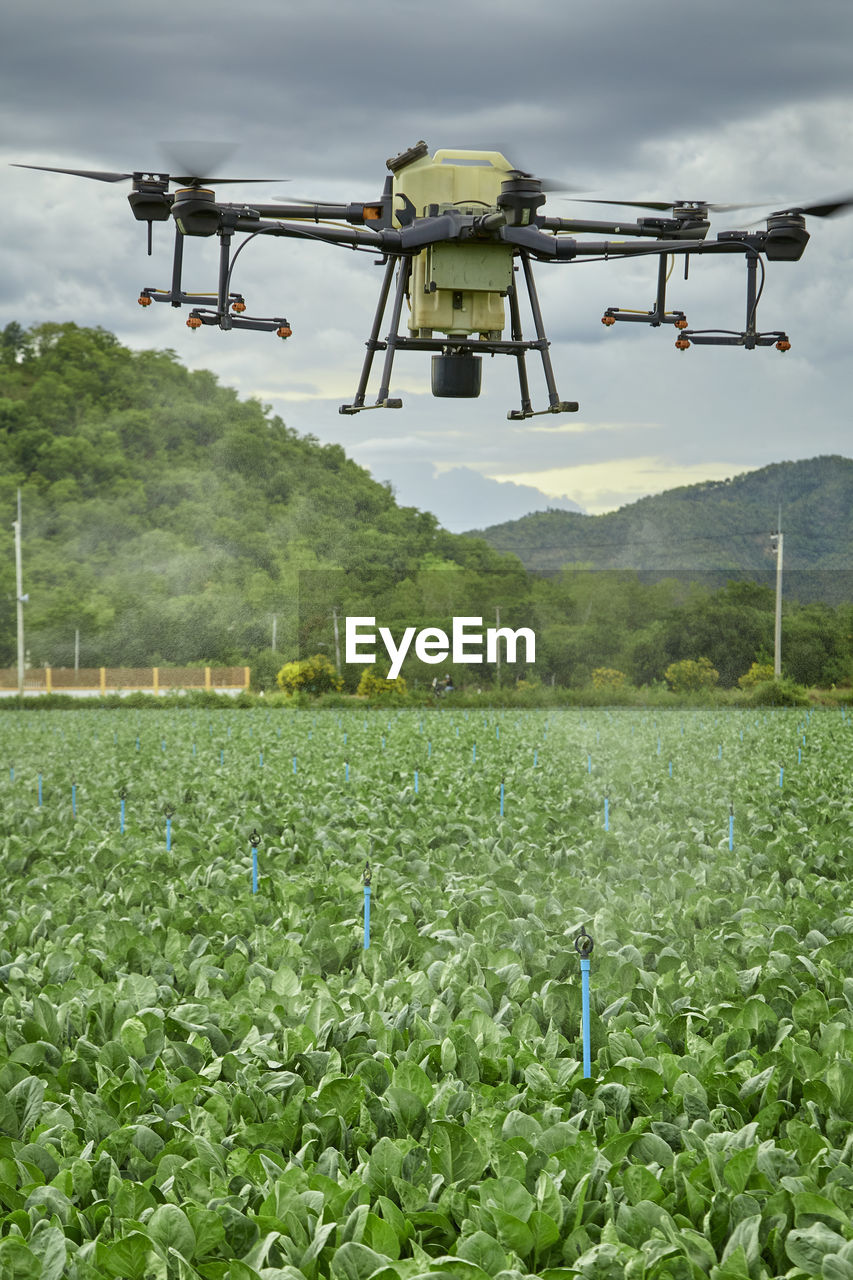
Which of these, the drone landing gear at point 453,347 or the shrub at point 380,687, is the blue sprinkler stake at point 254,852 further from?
the shrub at point 380,687

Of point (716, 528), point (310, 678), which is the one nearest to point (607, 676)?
point (310, 678)

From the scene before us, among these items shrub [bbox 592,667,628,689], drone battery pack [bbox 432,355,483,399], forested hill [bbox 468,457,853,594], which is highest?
forested hill [bbox 468,457,853,594]

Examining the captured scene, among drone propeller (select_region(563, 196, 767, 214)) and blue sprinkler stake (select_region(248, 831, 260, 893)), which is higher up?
drone propeller (select_region(563, 196, 767, 214))

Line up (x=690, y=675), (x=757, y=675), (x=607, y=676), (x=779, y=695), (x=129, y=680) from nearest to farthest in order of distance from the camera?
(x=779, y=695)
(x=757, y=675)
(x=690, y=675)
(x=607, y=676)
(x=129, y=680)

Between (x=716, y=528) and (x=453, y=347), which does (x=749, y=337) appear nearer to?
(x=453, y=347)

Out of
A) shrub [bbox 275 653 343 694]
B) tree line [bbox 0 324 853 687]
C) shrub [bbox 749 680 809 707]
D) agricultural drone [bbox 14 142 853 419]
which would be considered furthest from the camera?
tree line [bbox 0 324 853 687]

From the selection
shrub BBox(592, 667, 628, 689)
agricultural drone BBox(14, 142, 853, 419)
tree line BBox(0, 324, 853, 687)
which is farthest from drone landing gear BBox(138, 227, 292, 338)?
shrub BBox(592, 667, 628, 689)

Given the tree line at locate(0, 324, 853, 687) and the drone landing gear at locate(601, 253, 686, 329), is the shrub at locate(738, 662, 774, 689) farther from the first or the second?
the drone landing gear at locate(601, 253, 686, 329)

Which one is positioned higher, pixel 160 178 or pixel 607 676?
pixel 160 178
